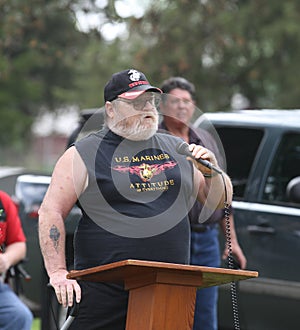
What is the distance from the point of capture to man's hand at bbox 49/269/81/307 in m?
4.37

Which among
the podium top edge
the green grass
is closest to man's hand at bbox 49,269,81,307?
the podium top edge

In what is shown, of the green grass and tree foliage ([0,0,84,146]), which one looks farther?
tree foliage ([0,0,84,146])

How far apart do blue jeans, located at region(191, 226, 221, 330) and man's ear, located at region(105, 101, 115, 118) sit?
1964 mm

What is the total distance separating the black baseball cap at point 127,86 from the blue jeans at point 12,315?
1.81 meters

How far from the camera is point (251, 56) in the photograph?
1986 centimetres

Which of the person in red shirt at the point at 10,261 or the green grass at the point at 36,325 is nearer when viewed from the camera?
the person in red shirt at the point at 10,261

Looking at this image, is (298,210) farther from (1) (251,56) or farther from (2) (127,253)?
(1) (251,56)

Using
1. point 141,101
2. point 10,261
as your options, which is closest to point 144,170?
point 141,101

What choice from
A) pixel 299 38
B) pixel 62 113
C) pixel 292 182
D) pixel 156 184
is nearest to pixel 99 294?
pixel 156 184

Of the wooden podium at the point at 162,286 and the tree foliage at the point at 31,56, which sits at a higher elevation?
the tree foliage at the point at 31,56

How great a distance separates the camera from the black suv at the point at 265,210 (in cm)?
679

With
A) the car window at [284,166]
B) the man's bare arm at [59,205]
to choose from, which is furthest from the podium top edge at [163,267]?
the car window at [284,166]

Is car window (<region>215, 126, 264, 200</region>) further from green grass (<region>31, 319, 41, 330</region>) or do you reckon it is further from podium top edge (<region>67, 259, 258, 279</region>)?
podium top edge (<region>67, 259, 258, 279</region>)

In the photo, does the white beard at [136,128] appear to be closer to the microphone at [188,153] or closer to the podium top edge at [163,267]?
the microphone at [188,153]
